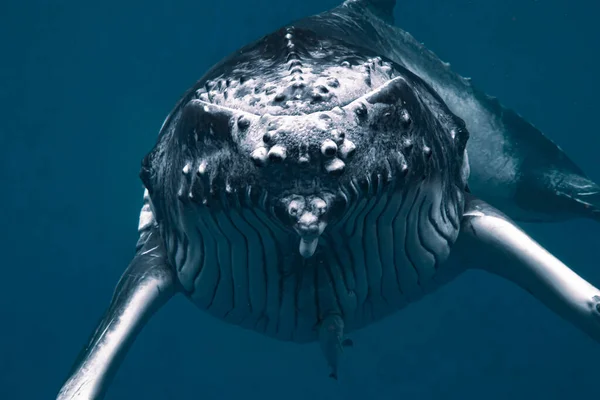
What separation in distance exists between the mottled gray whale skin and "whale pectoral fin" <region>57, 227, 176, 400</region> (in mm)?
5331

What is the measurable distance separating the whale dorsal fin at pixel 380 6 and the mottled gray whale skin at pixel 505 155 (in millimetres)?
19

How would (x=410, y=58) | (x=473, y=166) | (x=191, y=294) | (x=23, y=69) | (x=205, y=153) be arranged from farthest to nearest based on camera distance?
1. (x=23, y=69)
2. (x=473, y=166)
3. (x=410, y=58)
4. (x=191, y=294)
5. (x=205, y=153)

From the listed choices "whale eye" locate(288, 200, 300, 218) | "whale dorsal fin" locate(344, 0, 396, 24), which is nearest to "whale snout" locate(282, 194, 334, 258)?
"whale eye" locate(288, 200, 300, 218)

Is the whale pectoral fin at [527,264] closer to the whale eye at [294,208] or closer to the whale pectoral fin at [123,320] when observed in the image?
the whale eye at [294,208]

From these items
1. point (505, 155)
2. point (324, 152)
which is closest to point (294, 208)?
point (324, 152)

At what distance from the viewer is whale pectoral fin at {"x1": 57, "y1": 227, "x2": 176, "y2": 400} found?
414cm

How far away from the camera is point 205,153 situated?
378 centimetres

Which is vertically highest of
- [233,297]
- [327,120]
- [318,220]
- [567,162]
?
[327,120]

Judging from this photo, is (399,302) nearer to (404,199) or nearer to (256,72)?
(404,199)

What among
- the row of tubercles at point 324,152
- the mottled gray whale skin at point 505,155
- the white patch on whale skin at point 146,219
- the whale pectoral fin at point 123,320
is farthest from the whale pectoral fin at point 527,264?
the mottled gray whale skin at point 505,155

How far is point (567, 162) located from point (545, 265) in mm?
6146

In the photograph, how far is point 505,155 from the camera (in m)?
9.48

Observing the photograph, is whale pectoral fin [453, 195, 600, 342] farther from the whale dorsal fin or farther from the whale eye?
the whale dorsal fin

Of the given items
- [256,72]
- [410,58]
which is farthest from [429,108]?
[410,58]
